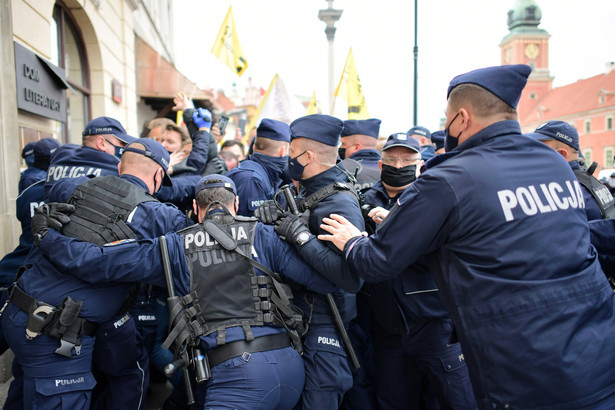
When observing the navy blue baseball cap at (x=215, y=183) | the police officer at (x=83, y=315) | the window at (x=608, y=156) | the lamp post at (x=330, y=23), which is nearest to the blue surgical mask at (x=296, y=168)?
the navy blue baseball cap at (x=215, y=183)

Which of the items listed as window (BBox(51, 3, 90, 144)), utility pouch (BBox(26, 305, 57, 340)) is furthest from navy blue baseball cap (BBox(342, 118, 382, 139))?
window (BBox(51, 3, 90, 144))

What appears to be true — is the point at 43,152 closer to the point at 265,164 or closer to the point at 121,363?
the point at 265,164

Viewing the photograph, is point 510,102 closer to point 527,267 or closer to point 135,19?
point 527,267

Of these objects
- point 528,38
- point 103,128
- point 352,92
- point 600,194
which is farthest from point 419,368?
point 528,38

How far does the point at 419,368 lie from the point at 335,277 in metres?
1.46

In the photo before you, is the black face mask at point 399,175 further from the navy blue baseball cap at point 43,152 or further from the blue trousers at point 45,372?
the navy blue baseball cap at point 43,152

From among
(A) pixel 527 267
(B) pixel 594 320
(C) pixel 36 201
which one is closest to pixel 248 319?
(A) pixel 527 267

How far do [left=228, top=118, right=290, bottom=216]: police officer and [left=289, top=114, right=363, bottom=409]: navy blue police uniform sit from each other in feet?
3.78

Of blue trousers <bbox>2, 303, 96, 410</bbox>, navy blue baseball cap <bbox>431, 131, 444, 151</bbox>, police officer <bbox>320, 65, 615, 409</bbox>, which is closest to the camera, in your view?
police officer <bbox>320, 65, 615, 409</bbox>

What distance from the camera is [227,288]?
256 centimetres

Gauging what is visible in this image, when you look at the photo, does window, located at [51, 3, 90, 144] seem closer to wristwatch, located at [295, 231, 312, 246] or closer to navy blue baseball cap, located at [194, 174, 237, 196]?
navy blue baseball cap, located at [194, 174, 237, 196]

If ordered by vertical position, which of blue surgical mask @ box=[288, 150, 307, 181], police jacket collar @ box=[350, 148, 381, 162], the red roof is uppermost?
the red roof

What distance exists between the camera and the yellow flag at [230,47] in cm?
915

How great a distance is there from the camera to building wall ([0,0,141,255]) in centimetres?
493
